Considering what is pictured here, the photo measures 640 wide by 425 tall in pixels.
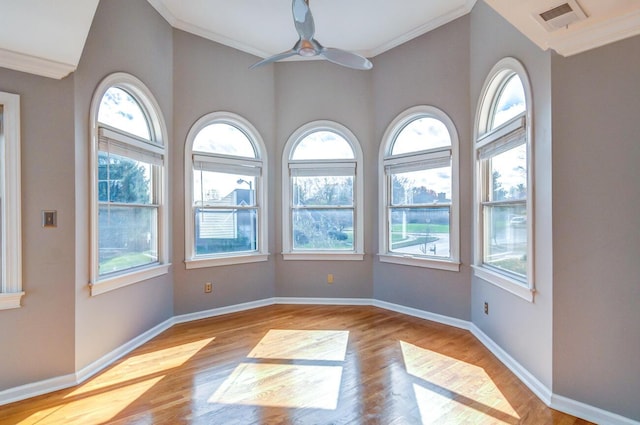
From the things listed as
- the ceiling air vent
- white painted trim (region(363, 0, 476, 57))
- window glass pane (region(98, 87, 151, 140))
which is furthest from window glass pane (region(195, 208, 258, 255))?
the ceiling air vent

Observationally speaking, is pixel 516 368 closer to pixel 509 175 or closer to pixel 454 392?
pixel 454 392

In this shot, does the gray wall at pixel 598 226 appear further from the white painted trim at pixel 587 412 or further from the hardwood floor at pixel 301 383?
the hardwood floor at pixel 301 383

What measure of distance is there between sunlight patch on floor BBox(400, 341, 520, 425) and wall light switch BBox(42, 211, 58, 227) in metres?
2.77

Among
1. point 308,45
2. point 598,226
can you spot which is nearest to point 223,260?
point 308,45

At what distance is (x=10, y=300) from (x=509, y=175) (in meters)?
3.80

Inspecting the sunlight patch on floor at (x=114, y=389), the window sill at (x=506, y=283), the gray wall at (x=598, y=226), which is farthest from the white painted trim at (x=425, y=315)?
the sunlight patch on floor at (x=114, y=389)

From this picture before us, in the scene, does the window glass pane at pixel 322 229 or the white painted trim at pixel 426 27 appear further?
the window glass pane at pixel 322 229

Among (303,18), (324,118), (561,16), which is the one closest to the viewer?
(561,16)

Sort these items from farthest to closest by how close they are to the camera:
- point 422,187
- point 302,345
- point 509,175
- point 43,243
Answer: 1. point 422,187
2. point 302,345
3. point 509,175
4. point 43,243

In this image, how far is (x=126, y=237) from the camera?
306 centimetres

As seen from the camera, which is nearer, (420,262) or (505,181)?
(505,181)

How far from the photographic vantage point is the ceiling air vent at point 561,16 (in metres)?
1.74

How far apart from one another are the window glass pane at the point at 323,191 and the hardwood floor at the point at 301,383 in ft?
5.45

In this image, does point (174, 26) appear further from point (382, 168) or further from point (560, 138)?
point (560, 138)
